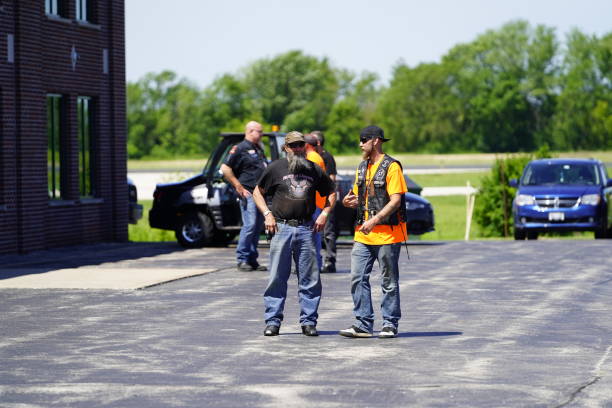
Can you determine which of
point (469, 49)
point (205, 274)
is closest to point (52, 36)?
point (205, 274)

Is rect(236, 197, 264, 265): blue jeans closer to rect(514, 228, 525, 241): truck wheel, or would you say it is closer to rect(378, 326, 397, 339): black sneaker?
rect(378, 326, 397, 339): black sneaker

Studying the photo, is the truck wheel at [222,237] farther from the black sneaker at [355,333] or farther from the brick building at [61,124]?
the black sneaker at [355,333]

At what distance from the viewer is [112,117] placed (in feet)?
83.3

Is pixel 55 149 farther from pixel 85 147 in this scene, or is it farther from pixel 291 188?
pixel 291 188

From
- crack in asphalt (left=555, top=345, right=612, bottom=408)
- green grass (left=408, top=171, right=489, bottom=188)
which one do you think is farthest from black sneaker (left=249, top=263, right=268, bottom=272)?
green grass (left=408, top=171, right=489, bottom=188)

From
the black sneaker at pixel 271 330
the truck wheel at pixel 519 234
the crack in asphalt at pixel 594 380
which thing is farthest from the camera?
the truck wheel at pixel 519 234

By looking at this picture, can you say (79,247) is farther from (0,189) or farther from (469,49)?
(469,49)

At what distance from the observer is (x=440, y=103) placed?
402 ft

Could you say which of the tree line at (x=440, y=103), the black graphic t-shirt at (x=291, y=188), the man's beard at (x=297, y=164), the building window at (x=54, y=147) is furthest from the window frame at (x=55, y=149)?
the tree line at (x=440, y=103)

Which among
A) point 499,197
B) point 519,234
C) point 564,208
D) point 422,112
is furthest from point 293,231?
point 422,112

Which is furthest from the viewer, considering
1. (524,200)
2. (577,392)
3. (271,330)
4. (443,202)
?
(443,202)

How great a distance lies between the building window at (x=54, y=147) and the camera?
2319cm

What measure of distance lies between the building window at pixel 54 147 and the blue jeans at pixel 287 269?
12.4m

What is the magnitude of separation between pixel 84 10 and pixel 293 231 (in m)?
14.5
